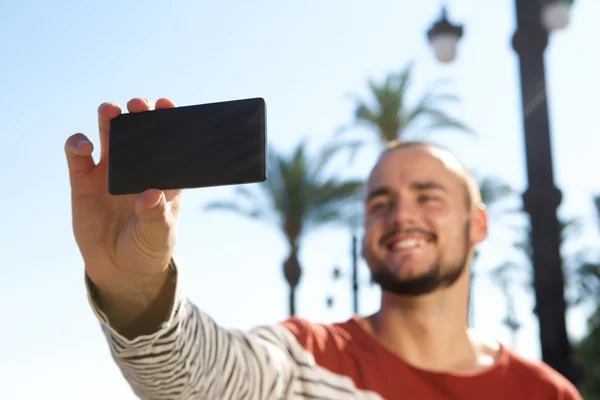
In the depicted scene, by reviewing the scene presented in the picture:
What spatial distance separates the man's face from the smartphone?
118 centimetres

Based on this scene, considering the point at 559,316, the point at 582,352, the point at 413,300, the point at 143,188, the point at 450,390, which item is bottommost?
the point at 582,352

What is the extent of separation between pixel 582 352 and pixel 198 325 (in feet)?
102

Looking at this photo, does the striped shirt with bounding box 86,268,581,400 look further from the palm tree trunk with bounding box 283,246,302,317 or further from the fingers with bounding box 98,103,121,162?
the palm tree trunk with bounding box 283,246,302,317

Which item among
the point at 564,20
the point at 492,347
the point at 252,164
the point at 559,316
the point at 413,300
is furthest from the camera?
the point at 564,20

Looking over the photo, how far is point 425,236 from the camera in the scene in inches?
114

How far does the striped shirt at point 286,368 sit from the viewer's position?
6.70 ft

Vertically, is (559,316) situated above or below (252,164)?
below

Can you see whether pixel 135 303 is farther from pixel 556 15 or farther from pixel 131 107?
pixel 556 15

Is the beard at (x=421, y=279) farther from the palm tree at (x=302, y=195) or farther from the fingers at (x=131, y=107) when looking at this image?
the palm tree at (x=302, y=195)

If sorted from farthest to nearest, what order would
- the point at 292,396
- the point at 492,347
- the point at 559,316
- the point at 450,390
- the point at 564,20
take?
the point at 564,20
the point at 559,316
the point at 492,347
the point at 450,390
the point at 292,396

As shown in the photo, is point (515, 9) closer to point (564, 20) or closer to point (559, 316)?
point (564, 20)

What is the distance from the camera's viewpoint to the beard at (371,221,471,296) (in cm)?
285

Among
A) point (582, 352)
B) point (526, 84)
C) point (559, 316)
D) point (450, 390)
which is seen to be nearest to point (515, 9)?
point (526, 84)

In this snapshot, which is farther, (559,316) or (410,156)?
(559,316)
